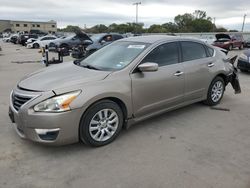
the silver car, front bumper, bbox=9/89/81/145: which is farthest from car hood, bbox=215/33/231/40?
front bumper, bbox=9/89/81/145

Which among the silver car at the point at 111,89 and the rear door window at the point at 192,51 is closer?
the silver car at the point at 111,89

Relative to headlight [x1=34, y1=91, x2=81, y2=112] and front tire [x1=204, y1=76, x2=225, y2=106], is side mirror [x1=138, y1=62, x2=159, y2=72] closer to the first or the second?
headlight [x1=34, y1=91, x2=81, y2=112]

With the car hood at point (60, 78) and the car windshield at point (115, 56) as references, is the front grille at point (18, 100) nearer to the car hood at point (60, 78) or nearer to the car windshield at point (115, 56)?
the car hood at point (60, 78)

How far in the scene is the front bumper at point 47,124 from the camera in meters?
2.98

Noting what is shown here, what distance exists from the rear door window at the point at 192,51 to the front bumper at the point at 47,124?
2.38 meters

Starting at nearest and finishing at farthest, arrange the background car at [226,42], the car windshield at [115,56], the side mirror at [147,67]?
the side mirror at [147,67], the car windshield at [115,56], the background car at [226,42]

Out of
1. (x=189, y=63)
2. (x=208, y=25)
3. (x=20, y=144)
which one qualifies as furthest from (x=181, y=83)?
(x=208, y=25)

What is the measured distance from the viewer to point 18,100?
3252 millimetres

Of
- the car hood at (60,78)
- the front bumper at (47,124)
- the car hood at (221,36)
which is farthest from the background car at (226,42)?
the front bumper at (47,124)

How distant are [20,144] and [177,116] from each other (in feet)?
9.09

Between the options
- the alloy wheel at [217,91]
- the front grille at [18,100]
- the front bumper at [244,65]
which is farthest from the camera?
the front bumper at [244,65]

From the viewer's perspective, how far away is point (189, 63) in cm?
444

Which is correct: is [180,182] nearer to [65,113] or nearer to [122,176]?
[122,176]

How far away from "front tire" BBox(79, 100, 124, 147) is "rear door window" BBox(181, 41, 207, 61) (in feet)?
5.77
